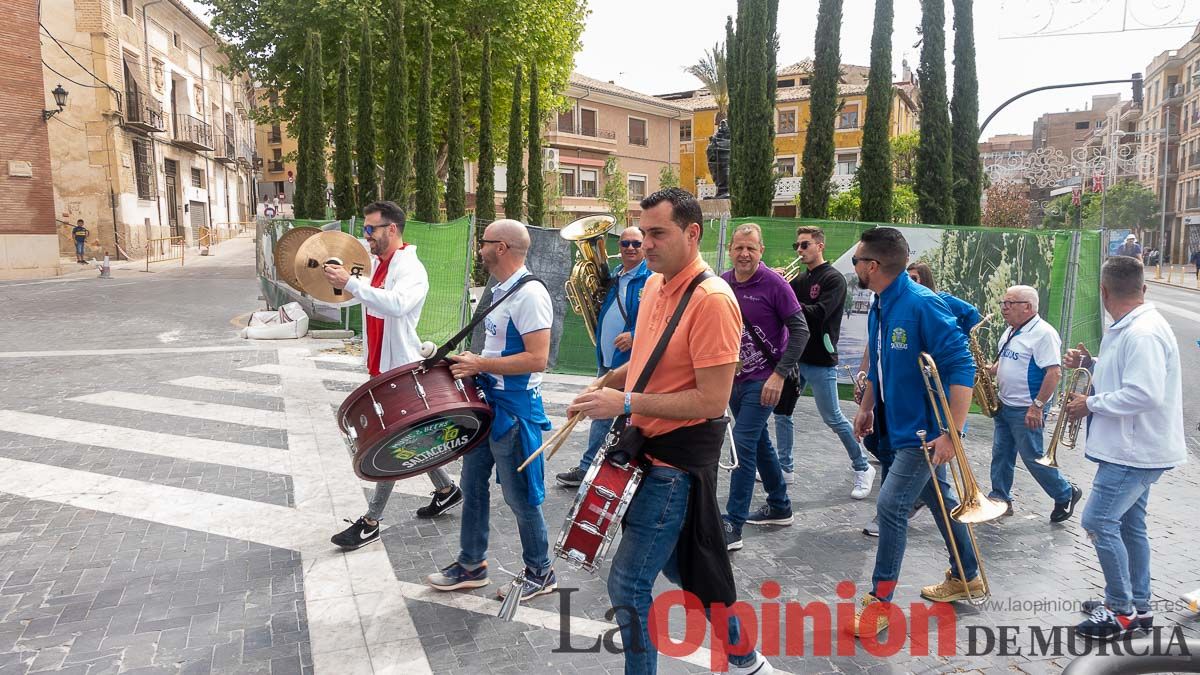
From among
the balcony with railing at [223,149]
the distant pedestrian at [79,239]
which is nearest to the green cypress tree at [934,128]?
the distant pedestrian at [79,239]

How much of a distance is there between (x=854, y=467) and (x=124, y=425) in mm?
6935

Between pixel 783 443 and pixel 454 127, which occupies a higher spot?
pixel 454 127

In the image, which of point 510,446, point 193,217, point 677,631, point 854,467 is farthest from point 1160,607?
point 193,217

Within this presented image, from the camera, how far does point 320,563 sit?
469 centimetres

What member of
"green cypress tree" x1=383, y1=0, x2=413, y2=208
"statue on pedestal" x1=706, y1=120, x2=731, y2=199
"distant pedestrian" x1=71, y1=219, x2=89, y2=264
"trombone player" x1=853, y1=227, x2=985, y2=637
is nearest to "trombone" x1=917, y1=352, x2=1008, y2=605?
"trombone player" x1=853, y1=227, x2=985, y2=637

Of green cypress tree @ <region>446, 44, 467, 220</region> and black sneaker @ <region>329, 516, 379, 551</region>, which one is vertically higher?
green cypress tree @ <region>446, 44, 467, 220</region>

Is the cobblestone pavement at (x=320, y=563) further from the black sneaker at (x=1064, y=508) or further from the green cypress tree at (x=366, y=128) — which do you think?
the green cypress tree at (x=366, y=128)

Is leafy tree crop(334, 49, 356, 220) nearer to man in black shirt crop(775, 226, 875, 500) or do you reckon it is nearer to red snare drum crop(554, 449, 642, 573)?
man in black shirt crop(775, 226, 875, 500)

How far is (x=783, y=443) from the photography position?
19.6 ft

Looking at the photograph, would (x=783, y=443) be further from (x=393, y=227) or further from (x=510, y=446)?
(x=393, y=227)

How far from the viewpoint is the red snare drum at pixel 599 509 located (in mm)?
2816

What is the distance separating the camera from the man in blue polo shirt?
5.50 meters

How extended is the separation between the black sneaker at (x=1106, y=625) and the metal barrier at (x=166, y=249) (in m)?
33.4

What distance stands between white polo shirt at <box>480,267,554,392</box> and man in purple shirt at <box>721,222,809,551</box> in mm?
1470
